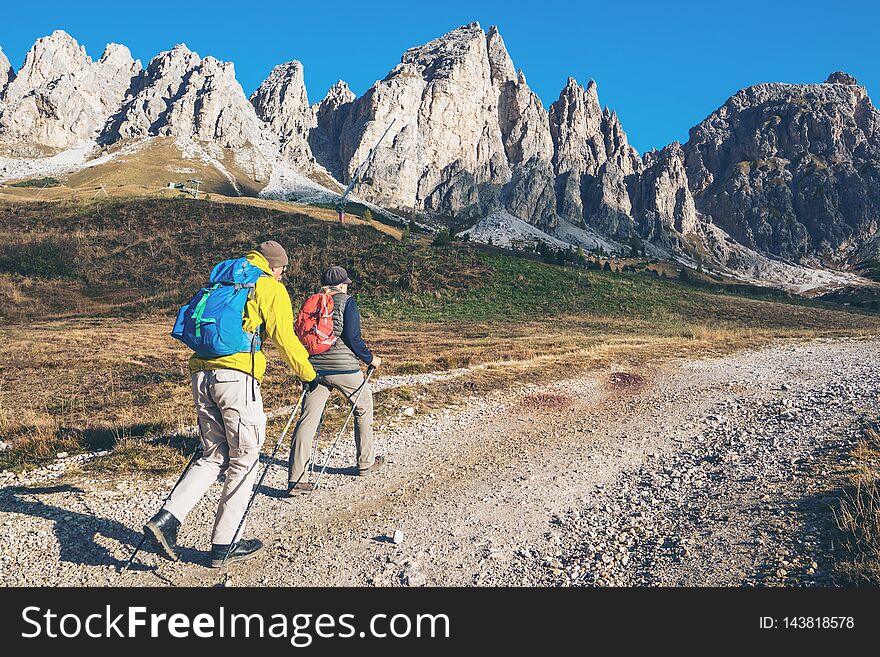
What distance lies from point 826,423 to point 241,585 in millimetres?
10048

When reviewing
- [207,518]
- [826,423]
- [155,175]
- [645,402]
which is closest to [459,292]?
[645,402]

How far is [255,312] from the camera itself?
5098 mm

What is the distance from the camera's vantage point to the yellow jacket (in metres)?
5.04

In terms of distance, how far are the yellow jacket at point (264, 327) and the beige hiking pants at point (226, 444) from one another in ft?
0.29

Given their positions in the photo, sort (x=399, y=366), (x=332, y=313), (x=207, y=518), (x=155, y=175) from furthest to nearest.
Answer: (x=155, y=175) < (x=399, y=366) < (x=332, y=313) < (x=207, y=518)

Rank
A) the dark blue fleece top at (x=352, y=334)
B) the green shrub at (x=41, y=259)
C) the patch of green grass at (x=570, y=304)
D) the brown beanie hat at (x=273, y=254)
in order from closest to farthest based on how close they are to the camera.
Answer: the brown beanie hat at (x=273, y=254), the dark blue fleece top at (x=352, y=334), the patch of green grass at (x=570, y=304), the green shrub at (x=41, y=259)

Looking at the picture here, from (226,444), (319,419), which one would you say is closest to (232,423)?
(226,444)

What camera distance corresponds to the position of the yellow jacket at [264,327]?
5.04m

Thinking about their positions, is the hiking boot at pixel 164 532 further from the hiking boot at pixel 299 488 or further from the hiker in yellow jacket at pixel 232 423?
the hiking boot at pixel 299 488

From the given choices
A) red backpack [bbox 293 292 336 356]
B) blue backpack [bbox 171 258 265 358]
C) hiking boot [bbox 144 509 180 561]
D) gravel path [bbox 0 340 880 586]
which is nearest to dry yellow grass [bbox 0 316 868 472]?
gravel path [bbox 0 340 880 586]

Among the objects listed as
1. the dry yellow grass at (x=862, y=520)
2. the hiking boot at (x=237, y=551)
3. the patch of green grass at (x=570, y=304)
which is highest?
the patch of green grass at (x=570, y=304)

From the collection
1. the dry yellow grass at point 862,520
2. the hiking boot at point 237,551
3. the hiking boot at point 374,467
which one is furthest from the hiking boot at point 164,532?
the dry yellow grass at point 862,520

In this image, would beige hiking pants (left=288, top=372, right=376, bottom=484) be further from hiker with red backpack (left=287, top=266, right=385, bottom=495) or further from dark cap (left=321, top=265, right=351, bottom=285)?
dark cap (left=321, top=265, right=351, bottom=285)

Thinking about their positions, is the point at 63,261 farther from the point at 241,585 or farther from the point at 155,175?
the point at 155,175
